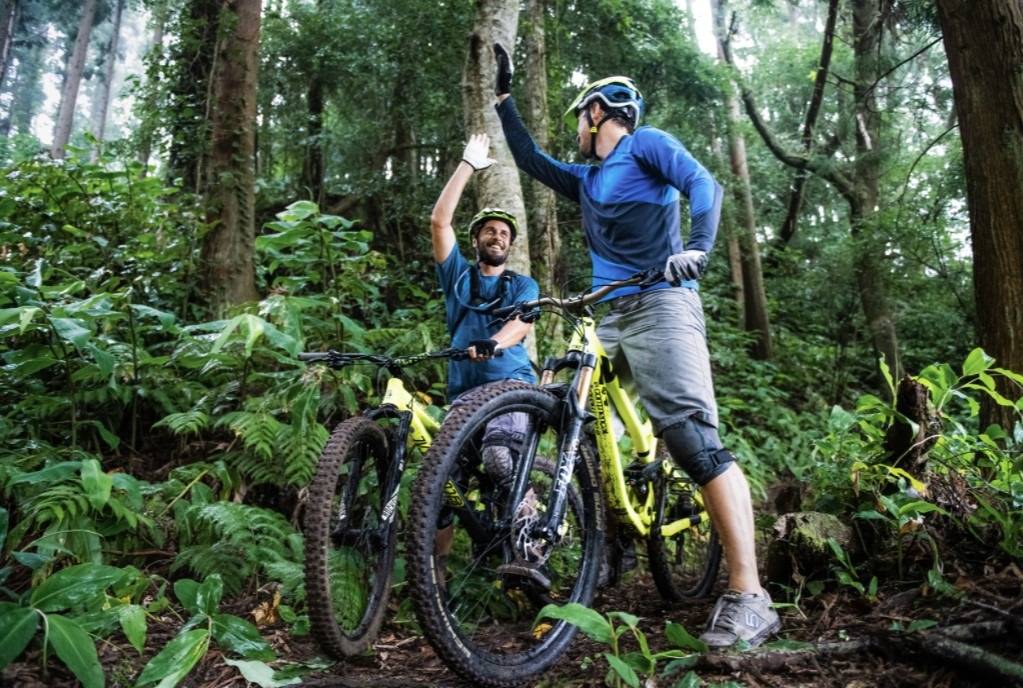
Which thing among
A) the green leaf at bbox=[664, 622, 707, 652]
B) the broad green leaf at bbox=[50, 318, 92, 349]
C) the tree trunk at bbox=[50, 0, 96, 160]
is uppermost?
the tree trunk at bbox=[50, 0, 96, 160]

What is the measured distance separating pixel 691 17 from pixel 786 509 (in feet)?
33.2

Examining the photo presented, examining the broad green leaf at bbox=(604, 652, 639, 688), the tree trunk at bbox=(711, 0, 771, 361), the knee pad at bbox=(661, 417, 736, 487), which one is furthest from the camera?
the tree trunk at bbox=(711, 0, 771, 361)

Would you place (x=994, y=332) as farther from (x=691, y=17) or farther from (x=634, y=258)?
(x=691, y=17)

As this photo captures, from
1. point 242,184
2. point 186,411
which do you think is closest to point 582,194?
point 186,411

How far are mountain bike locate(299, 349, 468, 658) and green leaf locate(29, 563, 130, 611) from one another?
0.65 m

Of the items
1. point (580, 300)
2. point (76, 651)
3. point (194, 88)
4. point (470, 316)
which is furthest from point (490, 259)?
point (194, 88)

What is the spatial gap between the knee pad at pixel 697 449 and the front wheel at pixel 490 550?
337 mm

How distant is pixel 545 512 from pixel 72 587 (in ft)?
5.16

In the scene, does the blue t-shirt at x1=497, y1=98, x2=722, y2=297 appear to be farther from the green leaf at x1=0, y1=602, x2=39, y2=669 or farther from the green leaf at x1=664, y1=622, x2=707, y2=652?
the green leaf at x1=0, y1=602, x2=39, y2=669

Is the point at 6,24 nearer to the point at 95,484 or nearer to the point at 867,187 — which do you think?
the point at 95,484

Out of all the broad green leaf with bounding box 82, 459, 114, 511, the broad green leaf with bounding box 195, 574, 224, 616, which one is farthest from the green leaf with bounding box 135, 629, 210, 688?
the broad green leaf with bounding box 82, 459, 114, 511

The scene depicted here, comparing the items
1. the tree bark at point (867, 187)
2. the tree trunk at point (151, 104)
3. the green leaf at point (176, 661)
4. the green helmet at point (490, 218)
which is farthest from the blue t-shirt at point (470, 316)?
the tree bark at point (867, 187)

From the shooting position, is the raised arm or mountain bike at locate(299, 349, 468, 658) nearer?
mountain bike at locate(299, 349, 468, 658)

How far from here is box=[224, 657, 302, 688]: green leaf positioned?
223 cm
